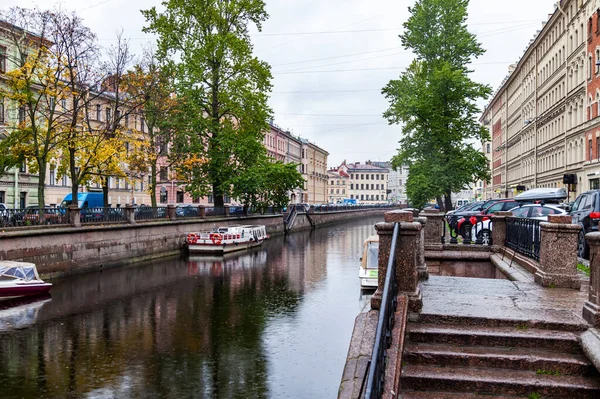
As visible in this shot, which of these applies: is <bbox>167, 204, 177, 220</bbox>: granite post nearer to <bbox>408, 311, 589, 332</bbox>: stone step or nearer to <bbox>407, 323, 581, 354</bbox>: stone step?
<bbox>408, 311, 589, 332</bbox>: stone step

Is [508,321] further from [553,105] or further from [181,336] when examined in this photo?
[553,105]

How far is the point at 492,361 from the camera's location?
24.1 feet

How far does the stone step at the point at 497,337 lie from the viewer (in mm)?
7594

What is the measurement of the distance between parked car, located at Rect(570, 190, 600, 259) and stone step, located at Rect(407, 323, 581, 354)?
10.3 meters

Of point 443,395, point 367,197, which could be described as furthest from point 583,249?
point 367,197

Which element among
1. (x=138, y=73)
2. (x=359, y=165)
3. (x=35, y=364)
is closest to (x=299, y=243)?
(x=138, y=73)

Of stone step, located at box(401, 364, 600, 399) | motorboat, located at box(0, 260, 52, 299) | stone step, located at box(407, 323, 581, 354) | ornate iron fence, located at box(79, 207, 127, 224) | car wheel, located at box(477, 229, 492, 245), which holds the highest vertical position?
ornate iron fence, located at box(79, 207, 127, 224)

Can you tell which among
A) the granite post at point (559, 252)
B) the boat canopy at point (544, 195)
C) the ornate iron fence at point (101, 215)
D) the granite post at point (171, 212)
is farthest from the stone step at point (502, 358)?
the granite post at point (171, 212)

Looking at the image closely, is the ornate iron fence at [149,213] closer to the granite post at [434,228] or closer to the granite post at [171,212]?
the granite post at [171,212]

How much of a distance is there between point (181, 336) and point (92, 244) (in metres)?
15.4

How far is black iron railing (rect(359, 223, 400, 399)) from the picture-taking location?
5172 mm

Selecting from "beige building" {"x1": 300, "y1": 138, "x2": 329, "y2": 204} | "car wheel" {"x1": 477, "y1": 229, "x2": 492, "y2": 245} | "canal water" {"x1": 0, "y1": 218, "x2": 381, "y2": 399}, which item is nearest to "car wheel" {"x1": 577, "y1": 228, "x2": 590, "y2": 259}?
"car wheel" {"x1": 477, "y1": 229, "x2": 492, "y2": 245}

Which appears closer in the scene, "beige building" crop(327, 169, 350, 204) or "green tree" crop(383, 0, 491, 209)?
"green tree" crop(383, 0, 491, 209)

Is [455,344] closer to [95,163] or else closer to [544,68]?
[95,163]
